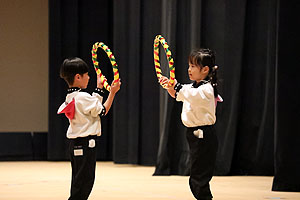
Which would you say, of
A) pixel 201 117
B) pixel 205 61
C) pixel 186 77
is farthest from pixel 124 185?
pixel 205 61

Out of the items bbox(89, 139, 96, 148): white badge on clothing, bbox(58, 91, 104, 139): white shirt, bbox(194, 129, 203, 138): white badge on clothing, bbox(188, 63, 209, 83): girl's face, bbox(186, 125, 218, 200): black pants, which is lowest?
bbox(186, 125, 218, 200): black pants

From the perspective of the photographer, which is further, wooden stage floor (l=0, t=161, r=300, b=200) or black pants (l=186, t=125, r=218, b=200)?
wooden stage floor (l=0, t=161, r=300, b=200)

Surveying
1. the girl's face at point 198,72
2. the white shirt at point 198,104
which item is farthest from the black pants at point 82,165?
the girl's face at point 198,72

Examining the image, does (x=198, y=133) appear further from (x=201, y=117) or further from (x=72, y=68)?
(x=72, y=68)

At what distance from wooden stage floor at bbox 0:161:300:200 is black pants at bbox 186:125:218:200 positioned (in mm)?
574

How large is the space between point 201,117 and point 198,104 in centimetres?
8

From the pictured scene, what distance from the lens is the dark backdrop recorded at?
14.0 feet

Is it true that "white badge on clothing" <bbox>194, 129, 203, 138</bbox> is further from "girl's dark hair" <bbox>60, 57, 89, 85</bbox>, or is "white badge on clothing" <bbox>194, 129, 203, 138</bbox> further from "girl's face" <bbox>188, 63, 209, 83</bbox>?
"girl's dark hair" <bbox>60, 57, 89, 85</bbox>

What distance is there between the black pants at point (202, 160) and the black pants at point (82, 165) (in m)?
0.61

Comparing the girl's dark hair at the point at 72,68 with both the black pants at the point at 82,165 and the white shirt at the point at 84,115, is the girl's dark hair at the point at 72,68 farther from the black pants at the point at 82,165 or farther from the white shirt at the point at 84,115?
the black pants at the point at 82,165

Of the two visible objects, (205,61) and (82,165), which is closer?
(82,165)

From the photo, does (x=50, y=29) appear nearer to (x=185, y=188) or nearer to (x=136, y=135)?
(x=136, y=135)

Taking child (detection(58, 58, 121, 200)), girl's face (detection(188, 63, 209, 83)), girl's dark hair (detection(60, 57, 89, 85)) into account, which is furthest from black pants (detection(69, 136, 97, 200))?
girl's face (detection(188, 63, 209, 83))

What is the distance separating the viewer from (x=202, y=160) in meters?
3.43
